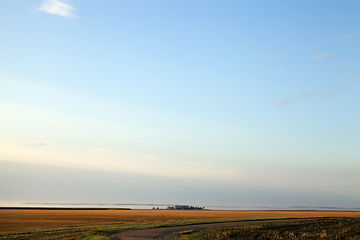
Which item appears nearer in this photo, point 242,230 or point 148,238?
point 148,238

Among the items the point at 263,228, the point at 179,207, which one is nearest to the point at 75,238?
the point at 263,228

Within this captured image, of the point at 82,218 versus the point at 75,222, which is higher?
the point at 75,222

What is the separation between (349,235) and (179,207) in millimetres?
126666

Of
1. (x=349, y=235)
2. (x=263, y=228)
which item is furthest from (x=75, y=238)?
(x=349, y=235)

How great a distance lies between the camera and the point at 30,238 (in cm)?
3078

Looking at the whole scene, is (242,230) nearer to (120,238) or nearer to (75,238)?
(120,238)

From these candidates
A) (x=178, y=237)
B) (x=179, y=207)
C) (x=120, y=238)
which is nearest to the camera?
(x=120, y=238)

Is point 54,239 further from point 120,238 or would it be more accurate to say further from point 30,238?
point 120,238

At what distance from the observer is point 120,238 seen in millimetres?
25984

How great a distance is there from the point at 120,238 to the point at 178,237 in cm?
520

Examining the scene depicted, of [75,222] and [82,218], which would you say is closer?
[75,222]

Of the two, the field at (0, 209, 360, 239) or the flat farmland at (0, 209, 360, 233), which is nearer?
the field at (0, 209, 360, 239)

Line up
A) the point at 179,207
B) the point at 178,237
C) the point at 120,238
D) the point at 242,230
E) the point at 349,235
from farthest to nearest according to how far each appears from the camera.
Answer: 1. the point at 179,207
2. the point at 242,230
3. the point at 349,235
4. the point at 178,237
5. the point at 120,238

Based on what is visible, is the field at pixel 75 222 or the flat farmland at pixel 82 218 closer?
the field at pixel 75 222
